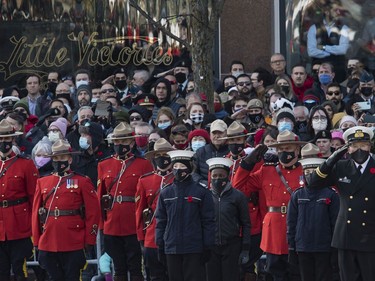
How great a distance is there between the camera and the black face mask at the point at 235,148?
1906 cm

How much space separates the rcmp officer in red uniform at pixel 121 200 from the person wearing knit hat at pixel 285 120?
1633 millimetres

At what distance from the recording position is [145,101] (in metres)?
22.2

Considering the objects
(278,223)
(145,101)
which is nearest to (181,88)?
(145,101)

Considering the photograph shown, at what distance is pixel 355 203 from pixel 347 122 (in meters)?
2.94

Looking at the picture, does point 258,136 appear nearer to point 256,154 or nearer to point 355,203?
point 256,154

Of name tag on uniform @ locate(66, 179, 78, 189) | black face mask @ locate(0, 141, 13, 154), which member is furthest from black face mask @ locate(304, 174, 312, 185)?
black face mask @ locate(0, 141, 13, 154)

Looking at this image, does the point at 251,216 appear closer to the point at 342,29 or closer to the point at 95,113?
the point at 95,113

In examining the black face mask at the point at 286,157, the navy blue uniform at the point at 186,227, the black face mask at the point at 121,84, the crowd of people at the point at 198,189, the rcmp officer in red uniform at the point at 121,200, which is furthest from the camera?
the black face mask at the point at 121,84

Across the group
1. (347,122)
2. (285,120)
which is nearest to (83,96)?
(285,120)

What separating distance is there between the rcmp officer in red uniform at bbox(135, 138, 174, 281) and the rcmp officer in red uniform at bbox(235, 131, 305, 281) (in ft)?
3.12

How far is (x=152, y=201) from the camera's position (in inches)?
744

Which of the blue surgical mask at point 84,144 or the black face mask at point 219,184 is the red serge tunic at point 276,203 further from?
the blue surgical mask at point 84,144

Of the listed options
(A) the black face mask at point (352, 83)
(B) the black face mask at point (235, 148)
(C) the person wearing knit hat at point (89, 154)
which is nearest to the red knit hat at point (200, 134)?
(B) the black face mask at point (235, 148)

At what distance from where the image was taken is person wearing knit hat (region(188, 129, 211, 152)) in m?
19.6
